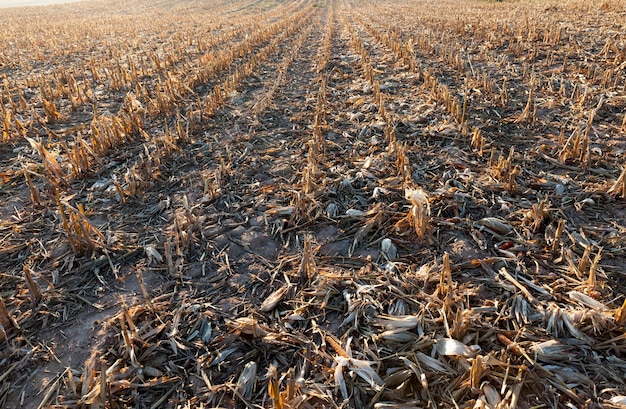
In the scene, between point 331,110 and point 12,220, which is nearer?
point 12,220

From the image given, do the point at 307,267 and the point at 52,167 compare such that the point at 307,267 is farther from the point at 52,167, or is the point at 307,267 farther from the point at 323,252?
the point at 52,167

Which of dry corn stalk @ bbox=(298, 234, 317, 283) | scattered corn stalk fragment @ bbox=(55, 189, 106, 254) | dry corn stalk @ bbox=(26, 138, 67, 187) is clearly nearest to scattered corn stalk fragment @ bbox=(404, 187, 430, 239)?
dry corn stalk @ bbox=(298, 234, 317, 283)

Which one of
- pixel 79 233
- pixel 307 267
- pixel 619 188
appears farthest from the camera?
pixel 619 188

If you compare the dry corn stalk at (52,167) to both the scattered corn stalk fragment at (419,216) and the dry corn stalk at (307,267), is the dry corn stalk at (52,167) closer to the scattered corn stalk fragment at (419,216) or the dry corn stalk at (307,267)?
the dry corn stalk at (307,267)

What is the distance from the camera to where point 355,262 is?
291 cm

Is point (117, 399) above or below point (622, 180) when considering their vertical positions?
below

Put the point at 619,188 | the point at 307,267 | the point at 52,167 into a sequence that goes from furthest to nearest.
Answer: the point at 52,167
the point at 619,188
the point at 307,267

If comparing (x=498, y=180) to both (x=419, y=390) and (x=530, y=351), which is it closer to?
(x=530, y=351)

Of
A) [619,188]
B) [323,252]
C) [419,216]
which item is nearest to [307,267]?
[323,252]

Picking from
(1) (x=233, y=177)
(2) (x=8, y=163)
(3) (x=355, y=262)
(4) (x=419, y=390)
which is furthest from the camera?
(2) (x=8, y=163)

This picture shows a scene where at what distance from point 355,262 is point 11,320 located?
2.32 m

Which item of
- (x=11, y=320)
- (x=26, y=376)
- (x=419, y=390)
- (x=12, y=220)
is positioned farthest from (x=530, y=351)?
(x=12, y=220)

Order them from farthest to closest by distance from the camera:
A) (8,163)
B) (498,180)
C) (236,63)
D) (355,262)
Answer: (236,63), (8,163), (498,180), (355,262)

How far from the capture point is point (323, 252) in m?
3.05
